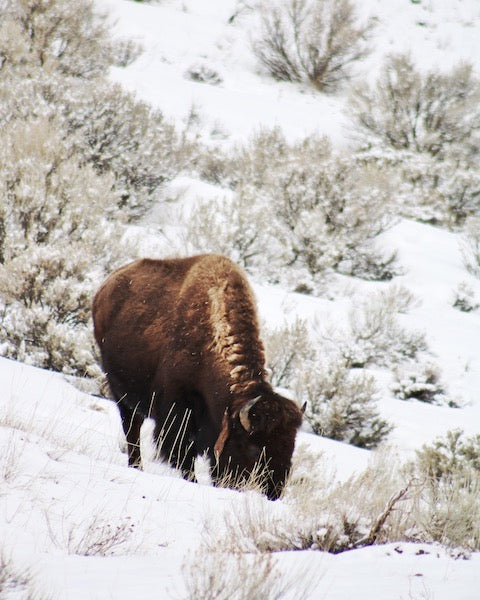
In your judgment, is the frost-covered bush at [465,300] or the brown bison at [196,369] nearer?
the brown bison at [196,369]

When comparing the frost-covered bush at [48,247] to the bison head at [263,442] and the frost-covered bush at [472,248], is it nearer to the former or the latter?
the bison head at [263,442]

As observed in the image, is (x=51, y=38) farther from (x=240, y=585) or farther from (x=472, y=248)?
(x=240, y=585)

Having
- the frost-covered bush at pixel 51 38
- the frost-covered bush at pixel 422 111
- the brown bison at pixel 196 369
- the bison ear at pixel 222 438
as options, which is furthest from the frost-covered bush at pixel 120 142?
the bison ear at pixel 222 438

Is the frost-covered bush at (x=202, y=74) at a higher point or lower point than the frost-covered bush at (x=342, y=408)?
higher

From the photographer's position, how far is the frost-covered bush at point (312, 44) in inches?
1129

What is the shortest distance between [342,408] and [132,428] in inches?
145

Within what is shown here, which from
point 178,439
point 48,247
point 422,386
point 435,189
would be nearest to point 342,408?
point 422,386

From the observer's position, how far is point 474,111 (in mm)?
23484

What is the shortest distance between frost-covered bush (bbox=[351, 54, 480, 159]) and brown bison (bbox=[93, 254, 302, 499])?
18.7m

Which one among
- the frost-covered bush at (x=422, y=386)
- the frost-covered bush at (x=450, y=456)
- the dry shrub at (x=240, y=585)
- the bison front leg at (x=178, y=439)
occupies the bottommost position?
the frost-covered bush at (x=422, y=386)

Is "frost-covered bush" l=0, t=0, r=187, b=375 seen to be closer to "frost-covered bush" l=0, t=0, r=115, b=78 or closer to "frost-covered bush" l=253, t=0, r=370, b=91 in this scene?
"frost-covered bush" l=0, t=0, r=115, b=78

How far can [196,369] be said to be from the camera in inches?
181

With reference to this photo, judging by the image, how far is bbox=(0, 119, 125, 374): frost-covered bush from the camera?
7883 mm

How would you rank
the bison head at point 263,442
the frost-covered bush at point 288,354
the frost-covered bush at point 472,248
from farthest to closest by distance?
the frost-covered bush at point 472,248 < the frost-covered bush at point 288,354 < the bison head at point 263,442
